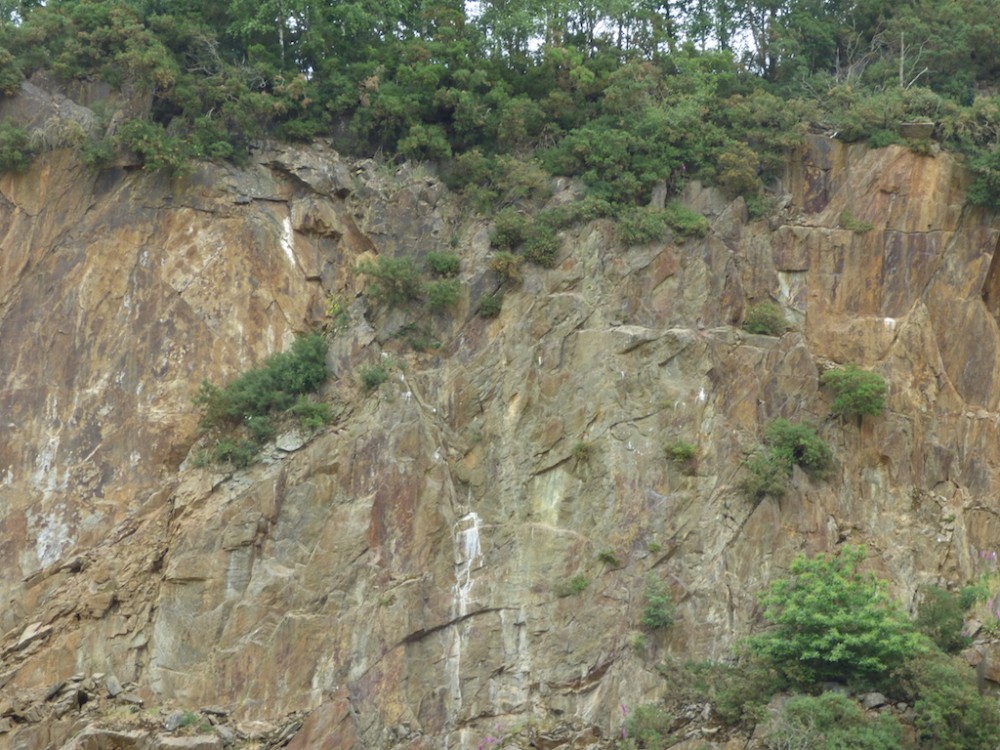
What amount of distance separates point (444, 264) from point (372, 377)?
10.5ft

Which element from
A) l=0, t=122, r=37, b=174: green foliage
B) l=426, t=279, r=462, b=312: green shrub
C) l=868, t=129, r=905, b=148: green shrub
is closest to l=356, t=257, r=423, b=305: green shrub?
l=426, t=279, r=462, b=312: green shrub

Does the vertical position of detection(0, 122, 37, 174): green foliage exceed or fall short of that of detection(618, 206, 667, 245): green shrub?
it exceeds it

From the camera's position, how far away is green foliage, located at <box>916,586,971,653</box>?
90.1ft

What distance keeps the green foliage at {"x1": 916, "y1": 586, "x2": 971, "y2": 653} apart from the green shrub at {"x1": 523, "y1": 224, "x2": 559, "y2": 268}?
981cm

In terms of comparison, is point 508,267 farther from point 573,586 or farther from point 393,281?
point 573,586

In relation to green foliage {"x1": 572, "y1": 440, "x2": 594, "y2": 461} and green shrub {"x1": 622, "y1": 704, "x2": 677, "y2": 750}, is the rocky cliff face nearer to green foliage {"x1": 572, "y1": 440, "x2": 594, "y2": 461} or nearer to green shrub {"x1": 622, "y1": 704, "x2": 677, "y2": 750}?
green foliage {"x1": 572, "y1": 440, "x2": 594, "y2": 461}

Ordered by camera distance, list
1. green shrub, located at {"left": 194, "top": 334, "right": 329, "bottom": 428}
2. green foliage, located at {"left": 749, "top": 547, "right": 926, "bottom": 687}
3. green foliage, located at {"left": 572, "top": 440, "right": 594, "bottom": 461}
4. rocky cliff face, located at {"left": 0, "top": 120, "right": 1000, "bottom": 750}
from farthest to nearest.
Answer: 1. green shrub, located at {"left": 194, "top": 334, "right": 329, "bottom": 428}
2. green foliage, located at {"left": 572, "top": 440, "right": 594, "bottom": 461}
3. rocky cliff face, located at {"left": 0, "top": 120, "right": 1000, "bottom": 750}
4. green foliage, located at {"left": 749, "top": 547, "right": 926, "bottom": 687}

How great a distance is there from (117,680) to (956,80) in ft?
73.2

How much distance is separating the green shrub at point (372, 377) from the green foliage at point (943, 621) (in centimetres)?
1091

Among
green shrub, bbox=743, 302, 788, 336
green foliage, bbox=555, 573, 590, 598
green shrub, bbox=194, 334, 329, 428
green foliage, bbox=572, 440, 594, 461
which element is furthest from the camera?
green shrub, bbox=743, 302, 788, 336

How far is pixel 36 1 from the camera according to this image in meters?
35.9

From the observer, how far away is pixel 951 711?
25078 millimetres

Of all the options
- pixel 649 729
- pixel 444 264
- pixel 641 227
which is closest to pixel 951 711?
pixel 649 729

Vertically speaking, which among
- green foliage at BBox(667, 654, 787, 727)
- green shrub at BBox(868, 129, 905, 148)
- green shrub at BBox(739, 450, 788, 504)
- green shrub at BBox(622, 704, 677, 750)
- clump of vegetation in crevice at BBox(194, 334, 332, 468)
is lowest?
green shrub at BBox(622, 704, 677, 750)
